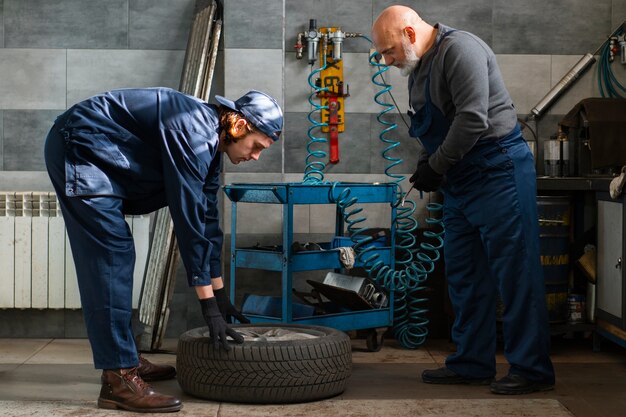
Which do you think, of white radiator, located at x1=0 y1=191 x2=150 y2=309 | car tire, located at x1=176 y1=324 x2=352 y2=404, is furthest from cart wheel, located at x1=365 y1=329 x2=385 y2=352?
white radiator, located at x1=0 y1=191 x2=150 y2=309

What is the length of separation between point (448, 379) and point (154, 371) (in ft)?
4.05

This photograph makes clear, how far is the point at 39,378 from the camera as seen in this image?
157 inches

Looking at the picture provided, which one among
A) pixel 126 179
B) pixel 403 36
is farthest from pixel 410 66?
pixel 126 179

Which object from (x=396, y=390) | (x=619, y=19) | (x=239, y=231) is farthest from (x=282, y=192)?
(x=619, y=19)

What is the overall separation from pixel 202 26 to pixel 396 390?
225 centimetres

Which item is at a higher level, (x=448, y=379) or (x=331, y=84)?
(x=331, y=84)

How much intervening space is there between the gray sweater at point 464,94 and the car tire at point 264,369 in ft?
2.83

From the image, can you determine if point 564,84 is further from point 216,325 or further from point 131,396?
point 131,396

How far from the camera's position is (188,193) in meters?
3.20

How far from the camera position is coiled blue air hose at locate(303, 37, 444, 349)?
15.1 feet

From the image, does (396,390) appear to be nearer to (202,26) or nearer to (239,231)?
(239,231)

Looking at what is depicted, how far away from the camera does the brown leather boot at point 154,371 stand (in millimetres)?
3863

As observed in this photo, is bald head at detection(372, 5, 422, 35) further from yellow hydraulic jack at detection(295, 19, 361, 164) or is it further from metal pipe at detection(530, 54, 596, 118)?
metal pipe at detection(530, 54, 596, 118)

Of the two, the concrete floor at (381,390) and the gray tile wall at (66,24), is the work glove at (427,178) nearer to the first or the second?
the concrete floor at (381,390)
